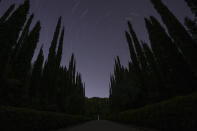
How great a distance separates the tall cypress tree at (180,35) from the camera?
27.2 feet

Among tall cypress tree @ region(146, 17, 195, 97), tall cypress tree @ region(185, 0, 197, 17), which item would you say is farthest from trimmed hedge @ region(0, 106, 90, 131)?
tall cypress tree @ region(185, 0, 197, 17)

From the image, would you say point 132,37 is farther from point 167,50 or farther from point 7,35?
point 7,35

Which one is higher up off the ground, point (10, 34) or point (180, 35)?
point (10, 34)

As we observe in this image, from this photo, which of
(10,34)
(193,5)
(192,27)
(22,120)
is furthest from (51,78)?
(193,5)

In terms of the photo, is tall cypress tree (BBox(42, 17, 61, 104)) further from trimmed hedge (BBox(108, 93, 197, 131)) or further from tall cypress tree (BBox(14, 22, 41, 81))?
trimmed hedge (BBox(108, 93, 197, 131))

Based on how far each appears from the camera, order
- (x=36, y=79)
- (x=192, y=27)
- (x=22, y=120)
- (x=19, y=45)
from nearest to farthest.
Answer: (x=22, y=120) → (x=192, y=27) → (x=19, y=45) → (x=36, y=79)

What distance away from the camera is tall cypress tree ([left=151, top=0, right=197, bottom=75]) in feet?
27.2

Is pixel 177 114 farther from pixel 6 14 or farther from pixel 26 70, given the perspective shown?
pixel 6 14

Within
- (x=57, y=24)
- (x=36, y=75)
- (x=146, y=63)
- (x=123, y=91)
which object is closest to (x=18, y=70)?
(x=36, y=75)

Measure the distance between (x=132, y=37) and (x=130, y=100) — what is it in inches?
451

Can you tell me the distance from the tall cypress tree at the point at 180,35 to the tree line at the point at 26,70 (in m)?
13.3

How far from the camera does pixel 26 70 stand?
13055 millimetres

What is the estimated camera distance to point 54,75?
40.4 feet

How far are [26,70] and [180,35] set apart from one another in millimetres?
17795
